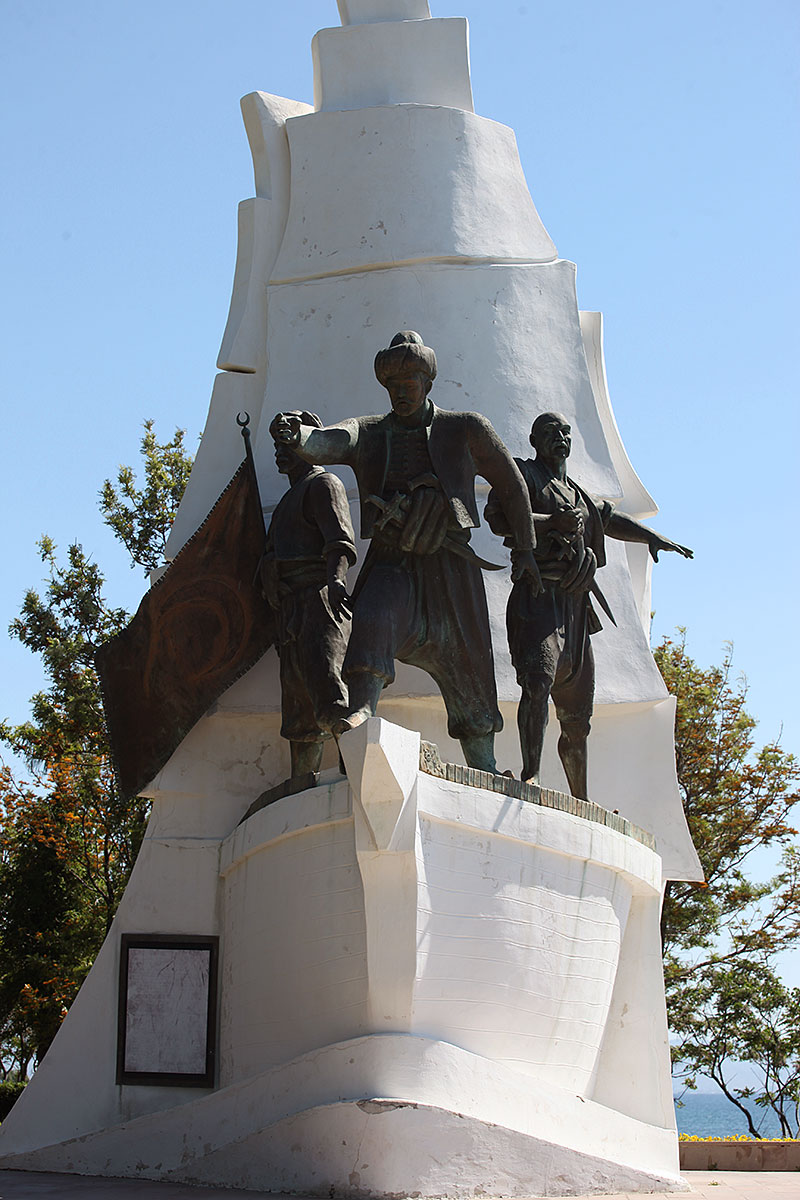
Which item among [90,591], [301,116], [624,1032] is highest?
[301,116]

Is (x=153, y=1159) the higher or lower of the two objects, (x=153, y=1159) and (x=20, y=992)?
the lower

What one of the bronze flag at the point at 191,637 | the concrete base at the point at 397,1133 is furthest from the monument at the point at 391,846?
the bronze flag at the point at 191,637

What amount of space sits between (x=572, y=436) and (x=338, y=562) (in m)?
2.76

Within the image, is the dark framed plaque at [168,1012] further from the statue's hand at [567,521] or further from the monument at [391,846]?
the statue's hand at [567,521]

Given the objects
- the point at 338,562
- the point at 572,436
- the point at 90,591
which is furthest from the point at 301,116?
the point at 90,591

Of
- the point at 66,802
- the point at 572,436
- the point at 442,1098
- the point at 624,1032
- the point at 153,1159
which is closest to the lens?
the point at 442,1098

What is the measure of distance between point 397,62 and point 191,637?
4.59 meters

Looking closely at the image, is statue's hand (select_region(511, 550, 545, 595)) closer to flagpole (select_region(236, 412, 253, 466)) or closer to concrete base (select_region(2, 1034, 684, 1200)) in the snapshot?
flagpole (select_region(236, 412, 253, 466))

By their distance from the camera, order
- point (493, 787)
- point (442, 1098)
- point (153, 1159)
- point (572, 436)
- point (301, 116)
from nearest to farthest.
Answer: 1. point (442, 1098)
2. point (493, 787)
3. point (153, 1159)
4. point (572, 436)
5. point (301, 116)

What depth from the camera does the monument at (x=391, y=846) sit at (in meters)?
7.36

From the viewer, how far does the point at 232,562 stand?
9.80 m

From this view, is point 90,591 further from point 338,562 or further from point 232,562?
point 338,562

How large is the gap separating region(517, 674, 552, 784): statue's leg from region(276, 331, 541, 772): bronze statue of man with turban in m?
0.34

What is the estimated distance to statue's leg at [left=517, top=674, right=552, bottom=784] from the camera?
8922 mm
